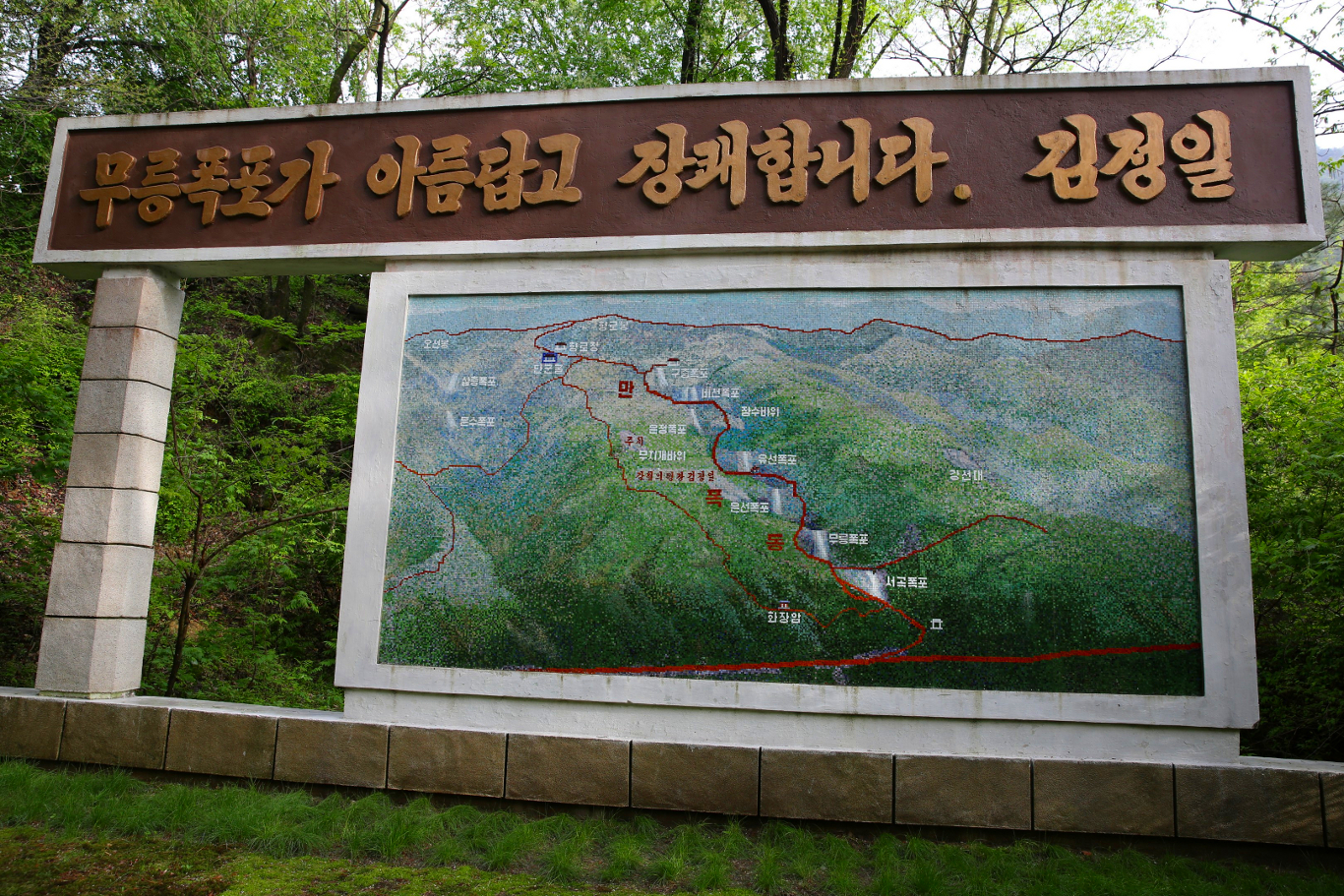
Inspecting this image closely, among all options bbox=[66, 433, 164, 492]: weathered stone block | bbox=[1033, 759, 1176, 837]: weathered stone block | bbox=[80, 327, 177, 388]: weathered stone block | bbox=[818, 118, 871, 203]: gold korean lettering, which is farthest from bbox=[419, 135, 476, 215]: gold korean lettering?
bbox=[1033, 759, 1176, 837]: weathered stone block

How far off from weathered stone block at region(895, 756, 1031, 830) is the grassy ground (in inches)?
5.3

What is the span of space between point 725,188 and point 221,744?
4.66 metres

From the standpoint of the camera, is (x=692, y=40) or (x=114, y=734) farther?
(x=692, y=40)

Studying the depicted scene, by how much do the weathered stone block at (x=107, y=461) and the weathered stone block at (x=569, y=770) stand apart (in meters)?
3.18

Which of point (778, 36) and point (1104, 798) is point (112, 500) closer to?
point (1104, 798)

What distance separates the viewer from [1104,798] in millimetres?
3842

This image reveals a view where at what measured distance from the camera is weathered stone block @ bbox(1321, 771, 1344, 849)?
369cm

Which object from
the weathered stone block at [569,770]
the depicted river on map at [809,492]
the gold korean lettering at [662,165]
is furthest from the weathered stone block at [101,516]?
the gold korean lettering at [662,165]

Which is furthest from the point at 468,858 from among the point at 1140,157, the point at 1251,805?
the point at 1140,157

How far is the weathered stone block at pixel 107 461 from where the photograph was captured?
4875 millimetres

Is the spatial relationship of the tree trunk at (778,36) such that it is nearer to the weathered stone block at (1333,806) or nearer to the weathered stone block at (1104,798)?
the weathered stone block at (1104,798)

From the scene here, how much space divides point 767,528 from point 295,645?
649cm

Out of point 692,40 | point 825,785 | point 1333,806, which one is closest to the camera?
point 1333,806

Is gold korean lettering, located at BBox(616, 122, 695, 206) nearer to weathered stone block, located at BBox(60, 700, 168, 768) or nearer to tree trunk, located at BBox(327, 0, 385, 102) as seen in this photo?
weathered stone block, located at BBox(60, 700, 168, 768)
